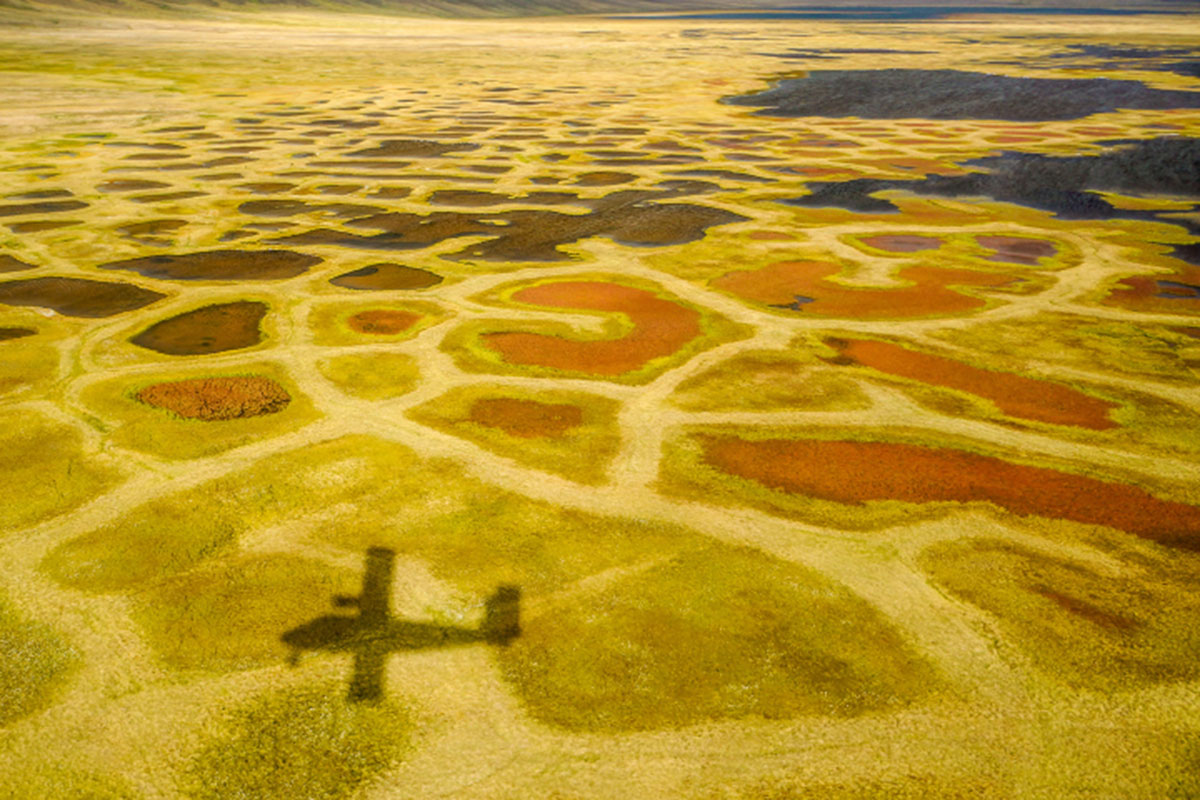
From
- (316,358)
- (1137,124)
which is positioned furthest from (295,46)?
(316,358)

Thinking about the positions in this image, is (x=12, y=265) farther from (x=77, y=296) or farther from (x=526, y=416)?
(x=526, y=416)

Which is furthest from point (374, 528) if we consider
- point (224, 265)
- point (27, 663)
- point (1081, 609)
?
point (224, 265)

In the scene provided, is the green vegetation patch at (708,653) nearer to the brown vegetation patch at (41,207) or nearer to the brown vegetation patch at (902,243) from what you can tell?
the brown vegetation patch at (902,243)

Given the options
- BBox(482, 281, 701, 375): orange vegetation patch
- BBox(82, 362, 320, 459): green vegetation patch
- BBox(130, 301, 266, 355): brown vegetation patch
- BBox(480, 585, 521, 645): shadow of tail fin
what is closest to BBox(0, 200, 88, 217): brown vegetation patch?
BBox(130, 301, 266, 355): brown vegetation patch

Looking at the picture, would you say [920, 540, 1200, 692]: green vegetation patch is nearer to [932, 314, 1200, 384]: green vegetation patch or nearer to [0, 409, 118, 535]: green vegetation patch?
[932, 314, 1200, 384]: green vegetation patch

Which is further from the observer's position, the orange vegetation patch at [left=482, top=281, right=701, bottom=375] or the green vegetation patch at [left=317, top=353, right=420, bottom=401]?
the orange vegetation patch at [left=482, top=281, right=701, bottom=375]

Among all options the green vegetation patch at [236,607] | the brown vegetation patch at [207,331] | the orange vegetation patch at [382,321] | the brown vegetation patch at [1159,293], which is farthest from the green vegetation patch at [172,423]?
the brown vegetation patch at [1159,293]

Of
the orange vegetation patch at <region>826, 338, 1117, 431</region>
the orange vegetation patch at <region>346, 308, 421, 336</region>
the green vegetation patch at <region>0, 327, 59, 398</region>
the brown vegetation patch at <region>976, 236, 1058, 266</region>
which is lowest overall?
the green vegetation patch at <region>0, 327, 59, 398</region>

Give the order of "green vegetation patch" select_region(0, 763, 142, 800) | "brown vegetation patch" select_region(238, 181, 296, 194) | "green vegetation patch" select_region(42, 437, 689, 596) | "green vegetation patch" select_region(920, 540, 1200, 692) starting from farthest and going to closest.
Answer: "brown vegetation patch" select_region(238, 181, 296, 194) < "green vegetation patch" select_region(42, 437, 689, 596) < "green vegetation patch" select_region(920, 540, 1200, 692) < "green vegetation patch" select_region(0, 763, 142, 800)
